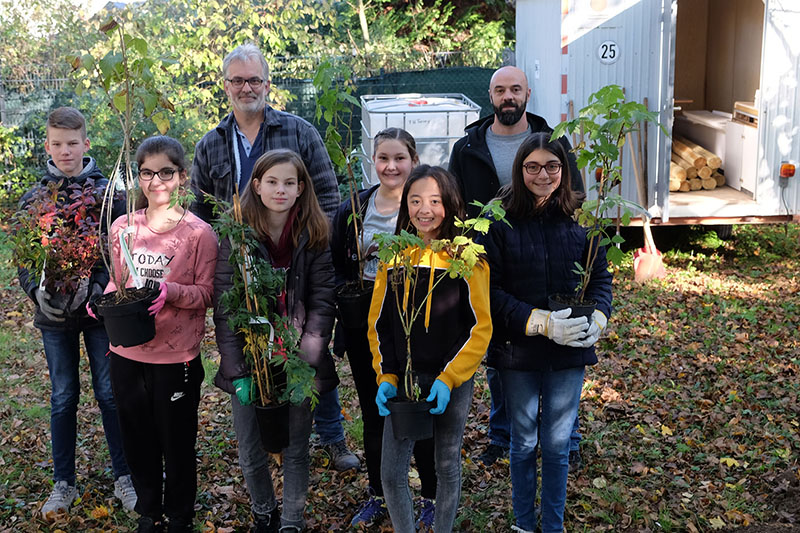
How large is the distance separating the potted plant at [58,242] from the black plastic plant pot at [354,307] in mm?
1273

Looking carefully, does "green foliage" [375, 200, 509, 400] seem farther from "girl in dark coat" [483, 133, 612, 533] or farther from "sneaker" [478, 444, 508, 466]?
"sneaker" [478, 444, 508, 466]

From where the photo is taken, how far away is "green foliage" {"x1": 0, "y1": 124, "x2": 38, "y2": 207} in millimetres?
12048

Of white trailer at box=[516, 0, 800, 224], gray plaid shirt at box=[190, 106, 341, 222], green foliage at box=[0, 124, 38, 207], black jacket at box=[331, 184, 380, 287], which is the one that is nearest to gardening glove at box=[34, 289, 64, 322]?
gray plaid shirt at box=[190, 106, 341, 222]

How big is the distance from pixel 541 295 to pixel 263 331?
1247 millimetres

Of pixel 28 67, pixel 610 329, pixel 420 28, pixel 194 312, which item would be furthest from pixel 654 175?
pixel 420 28

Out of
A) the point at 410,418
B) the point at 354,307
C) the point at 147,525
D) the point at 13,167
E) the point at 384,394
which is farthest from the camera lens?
the point at 13,167

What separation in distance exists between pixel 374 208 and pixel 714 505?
2424 millimetres

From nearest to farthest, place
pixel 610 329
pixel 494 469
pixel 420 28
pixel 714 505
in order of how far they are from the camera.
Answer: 1. pixel 714 505
2. pixel 494 469
3. pixel 610 329
4. pixel 420 28

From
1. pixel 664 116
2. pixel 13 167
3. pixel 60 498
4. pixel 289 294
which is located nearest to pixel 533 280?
pixel 289 294

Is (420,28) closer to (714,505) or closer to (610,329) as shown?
(610,329)

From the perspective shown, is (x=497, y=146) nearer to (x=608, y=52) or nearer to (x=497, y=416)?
(x=497, y=416)

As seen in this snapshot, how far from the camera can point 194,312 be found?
3.77m

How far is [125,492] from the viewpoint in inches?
171

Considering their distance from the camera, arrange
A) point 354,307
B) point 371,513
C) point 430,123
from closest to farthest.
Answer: point 354,307
point 371,513
point 430,123
